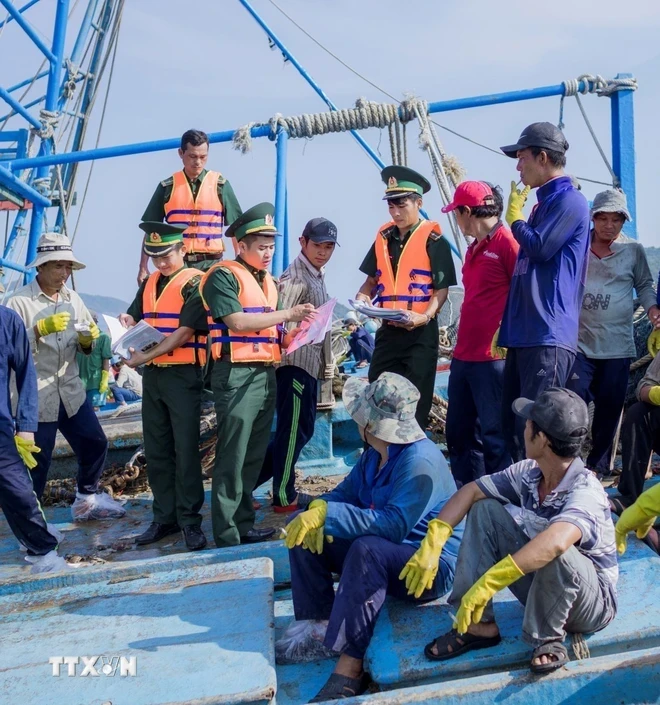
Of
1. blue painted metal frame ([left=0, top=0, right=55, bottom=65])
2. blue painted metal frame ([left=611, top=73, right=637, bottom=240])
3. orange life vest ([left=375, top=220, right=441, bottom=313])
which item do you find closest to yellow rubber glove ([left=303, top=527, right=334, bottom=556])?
orange life vest ([left=375, top=220, right=441, bottom=313])

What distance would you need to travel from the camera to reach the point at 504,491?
3.24 metres

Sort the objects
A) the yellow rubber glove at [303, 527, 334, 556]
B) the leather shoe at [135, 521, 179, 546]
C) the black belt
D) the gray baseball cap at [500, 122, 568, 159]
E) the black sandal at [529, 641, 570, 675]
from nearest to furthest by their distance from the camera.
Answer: the black sandal at [529, 641, 570, 675], the yellow rubber glove at [303, 527, 334, 556], the gray baseball cap at [500, 122, 568, 159], the leather shoe at [135, 521, 179, 546], the black belt

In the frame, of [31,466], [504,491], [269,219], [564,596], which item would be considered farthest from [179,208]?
[564,596]

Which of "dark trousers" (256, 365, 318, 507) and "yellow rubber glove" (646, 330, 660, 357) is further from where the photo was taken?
"yellow rubber glove" (646, 330, 660, 357)

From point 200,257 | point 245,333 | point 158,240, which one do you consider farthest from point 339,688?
point 200,257

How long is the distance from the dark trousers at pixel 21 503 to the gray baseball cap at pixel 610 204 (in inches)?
137

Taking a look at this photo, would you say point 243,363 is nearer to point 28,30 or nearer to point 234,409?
point 234,409

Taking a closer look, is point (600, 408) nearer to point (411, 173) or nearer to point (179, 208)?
point (411, 173)

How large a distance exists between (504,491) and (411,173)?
227cm

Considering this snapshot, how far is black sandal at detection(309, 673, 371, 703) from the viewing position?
9.95 feet

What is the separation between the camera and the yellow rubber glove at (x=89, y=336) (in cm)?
512

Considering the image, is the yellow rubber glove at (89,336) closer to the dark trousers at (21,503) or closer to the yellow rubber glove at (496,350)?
the dark trousers at (21,503)

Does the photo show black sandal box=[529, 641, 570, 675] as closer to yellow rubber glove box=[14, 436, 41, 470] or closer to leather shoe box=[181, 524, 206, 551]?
leather shoe box=[181, 524, 206, 551]

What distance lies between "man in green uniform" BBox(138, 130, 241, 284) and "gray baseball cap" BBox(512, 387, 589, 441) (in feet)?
10.5
